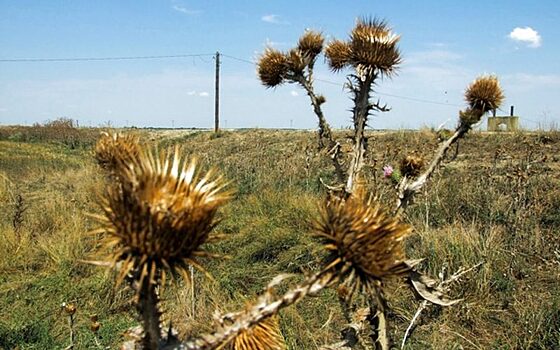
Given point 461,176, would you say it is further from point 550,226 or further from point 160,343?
point 160,343

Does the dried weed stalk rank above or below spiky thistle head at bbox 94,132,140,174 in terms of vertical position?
below

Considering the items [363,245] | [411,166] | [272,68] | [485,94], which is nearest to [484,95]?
[485,94]

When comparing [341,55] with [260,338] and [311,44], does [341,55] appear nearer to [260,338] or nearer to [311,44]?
[311,44]

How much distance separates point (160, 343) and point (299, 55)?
7.64 ft

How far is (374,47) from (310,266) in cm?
411

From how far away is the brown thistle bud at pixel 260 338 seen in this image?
1.38 meters

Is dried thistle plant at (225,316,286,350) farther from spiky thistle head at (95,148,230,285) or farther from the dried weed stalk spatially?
spiky thistle head at (95,148,230,285)

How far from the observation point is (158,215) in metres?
0.96

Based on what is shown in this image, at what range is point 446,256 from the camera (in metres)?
5.81

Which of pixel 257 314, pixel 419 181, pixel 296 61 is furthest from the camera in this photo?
pixel 296 61

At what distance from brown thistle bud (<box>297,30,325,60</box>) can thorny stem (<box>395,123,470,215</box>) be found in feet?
3.26

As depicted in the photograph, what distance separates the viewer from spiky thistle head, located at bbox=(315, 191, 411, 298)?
121 centimetres

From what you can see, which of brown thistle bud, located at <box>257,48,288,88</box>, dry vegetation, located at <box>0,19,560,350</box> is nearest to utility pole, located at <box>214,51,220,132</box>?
dry vegetation, located at <box>0,19,560,350</box>

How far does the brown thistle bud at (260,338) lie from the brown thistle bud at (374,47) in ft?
5.03
